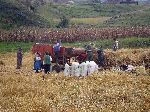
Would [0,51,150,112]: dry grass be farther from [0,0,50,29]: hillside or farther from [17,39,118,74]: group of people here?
[0,0,50,29]: hillside

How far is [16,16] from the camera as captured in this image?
6266 cm

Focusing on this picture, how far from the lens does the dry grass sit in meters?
15.7

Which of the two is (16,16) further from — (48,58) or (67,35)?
(48,58)

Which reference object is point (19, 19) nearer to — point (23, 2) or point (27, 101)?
point (23, 2)

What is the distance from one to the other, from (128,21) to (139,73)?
50.4 m

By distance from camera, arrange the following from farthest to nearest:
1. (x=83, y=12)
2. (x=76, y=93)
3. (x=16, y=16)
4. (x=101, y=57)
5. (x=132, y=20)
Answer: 1. (x=83, y=12)
2. (x=132, y=20)
3. (x=16, y=16)
4. (x=101, y=57)
5. (x=76, y=93)

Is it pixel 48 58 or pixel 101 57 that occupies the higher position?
pixel 48 58

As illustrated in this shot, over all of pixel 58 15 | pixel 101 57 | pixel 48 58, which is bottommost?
pixel 101 57

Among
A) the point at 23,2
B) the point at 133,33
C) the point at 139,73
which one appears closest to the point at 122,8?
the point at 23,2

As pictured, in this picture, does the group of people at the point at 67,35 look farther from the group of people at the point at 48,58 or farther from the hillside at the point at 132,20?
the group of people at the point at 48,58

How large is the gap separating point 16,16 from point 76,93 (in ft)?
153

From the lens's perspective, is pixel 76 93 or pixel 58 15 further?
pixel 58 15

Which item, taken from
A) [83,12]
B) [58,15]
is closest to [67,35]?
[58,15]

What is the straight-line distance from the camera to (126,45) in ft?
141
